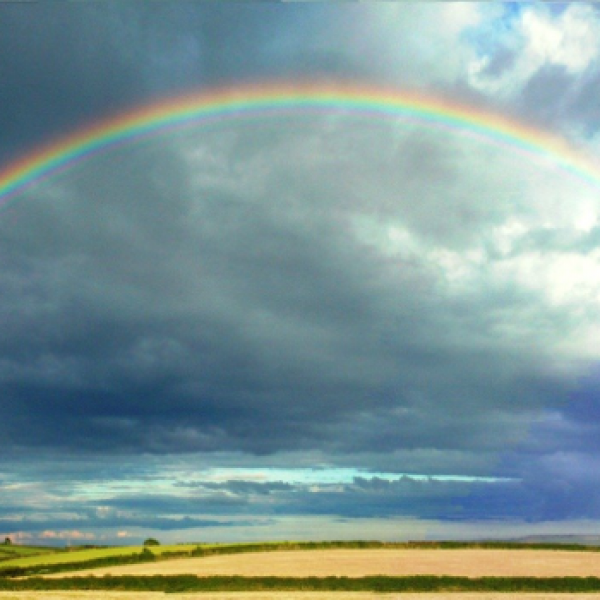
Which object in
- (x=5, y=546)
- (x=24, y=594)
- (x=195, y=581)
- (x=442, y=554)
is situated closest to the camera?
(x=24, y=594)

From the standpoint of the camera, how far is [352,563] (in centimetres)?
8988

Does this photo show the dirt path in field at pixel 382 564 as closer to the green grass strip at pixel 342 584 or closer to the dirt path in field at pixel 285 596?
the green grass strip at pixel 342 584

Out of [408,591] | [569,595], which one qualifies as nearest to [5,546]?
[408,591]

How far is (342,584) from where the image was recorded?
70.7 metres

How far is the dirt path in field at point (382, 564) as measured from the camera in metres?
79.6

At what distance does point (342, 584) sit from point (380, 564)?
1895cm

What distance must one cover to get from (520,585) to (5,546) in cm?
11162

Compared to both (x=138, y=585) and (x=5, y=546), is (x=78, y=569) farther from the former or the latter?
(x=5, y=546)

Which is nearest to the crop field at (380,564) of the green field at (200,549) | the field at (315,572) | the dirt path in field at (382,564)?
the dirt path in field at (382,564)

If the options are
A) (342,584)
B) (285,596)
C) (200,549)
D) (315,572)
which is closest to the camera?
(285,596)

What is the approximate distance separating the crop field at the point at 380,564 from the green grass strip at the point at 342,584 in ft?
13.0

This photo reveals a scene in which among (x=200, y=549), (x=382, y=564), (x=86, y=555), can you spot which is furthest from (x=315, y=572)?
(x=86, y=555)

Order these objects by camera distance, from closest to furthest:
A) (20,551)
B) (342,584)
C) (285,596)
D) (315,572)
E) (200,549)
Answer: (285,596)
(342,584)
(315,572)
(200,549)
(20,551)

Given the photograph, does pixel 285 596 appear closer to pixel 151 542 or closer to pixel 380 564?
pixel 380 564
